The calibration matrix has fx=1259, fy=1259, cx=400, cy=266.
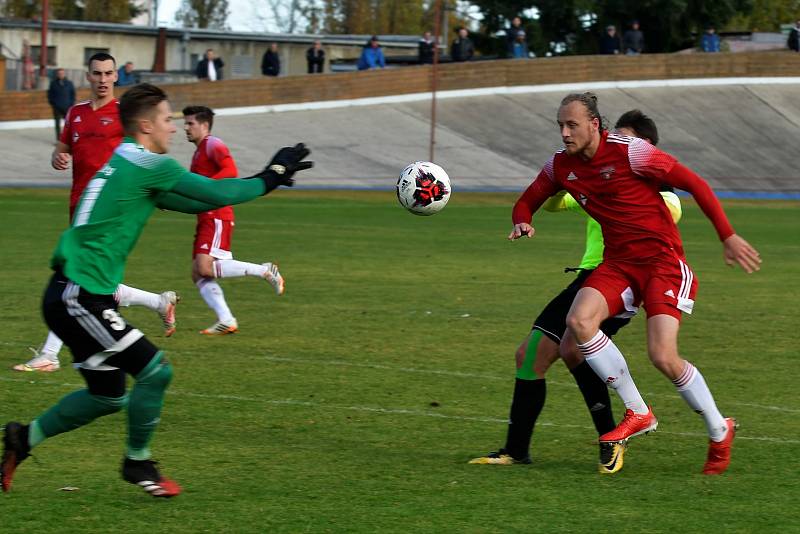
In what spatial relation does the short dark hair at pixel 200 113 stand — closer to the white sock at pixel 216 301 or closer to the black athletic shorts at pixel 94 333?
the white sock at pixel 216 301

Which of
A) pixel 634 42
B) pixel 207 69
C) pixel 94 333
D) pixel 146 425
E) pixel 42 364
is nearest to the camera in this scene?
pixel 94 333

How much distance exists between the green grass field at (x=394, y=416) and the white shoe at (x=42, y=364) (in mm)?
240

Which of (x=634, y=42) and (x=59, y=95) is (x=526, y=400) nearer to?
(x=59, y=95)

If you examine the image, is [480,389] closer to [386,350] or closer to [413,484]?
[386,350]

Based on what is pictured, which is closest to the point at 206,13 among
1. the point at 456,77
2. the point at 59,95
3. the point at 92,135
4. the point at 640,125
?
the point at 456,77

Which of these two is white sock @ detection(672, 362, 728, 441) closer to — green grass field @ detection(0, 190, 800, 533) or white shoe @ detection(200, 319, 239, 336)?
green grass field @ detection(0, 190, 800, 533)

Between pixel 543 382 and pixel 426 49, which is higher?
pixel 426 49

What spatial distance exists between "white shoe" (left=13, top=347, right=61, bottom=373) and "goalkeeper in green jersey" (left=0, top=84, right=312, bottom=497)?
10.7 feet

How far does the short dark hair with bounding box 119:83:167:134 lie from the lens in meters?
5.95

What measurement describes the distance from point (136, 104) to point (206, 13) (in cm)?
8068

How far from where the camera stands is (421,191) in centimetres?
797

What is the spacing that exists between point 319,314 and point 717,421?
6346 mm

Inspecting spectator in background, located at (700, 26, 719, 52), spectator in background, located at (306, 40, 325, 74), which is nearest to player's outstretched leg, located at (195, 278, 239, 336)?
spectator in background, located at (306, 40, 325, 74)

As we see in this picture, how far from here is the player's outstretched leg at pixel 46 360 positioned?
9203 millimetres
